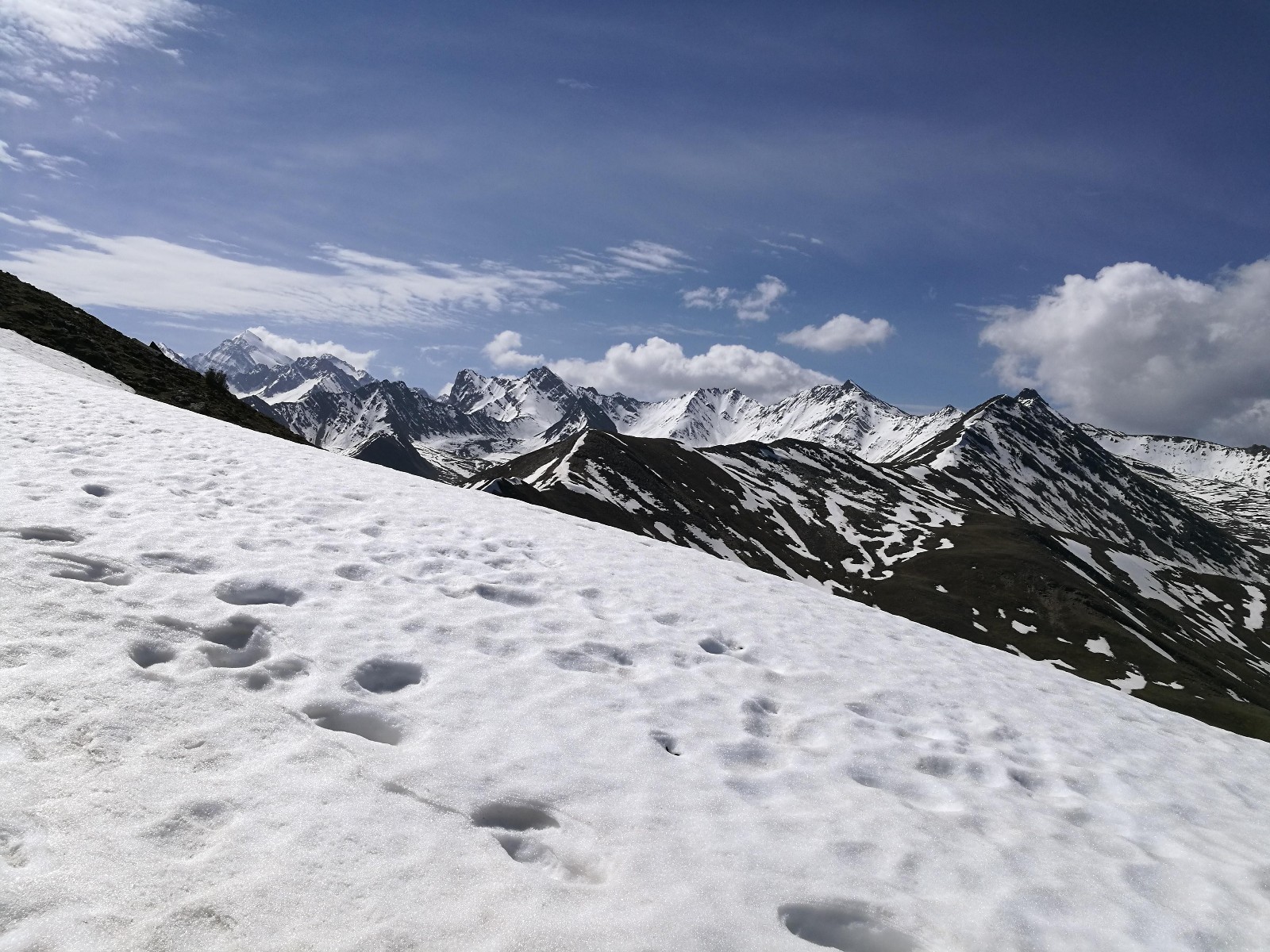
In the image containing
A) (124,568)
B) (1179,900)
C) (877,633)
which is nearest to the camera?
(1179,900)

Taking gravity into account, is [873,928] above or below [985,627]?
above

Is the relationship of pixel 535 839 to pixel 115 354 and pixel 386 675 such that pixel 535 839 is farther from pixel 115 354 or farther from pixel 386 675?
pixel 115 354

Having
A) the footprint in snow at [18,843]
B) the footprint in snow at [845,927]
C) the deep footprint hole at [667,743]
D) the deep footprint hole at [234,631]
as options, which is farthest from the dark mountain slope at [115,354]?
the footprint in snow at [845,927]

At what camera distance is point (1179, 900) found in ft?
18.3

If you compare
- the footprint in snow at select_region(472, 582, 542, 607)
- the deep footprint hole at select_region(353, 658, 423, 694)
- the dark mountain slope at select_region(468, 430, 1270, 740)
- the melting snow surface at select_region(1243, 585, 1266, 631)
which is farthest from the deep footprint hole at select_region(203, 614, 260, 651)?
the melting snow surface at select_region(1243, 585, 1266, 631)

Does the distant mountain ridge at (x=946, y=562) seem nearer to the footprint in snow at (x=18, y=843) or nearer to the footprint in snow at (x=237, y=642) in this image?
the footprint in snow at (x=237, y=642)

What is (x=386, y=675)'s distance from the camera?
6.61 metres

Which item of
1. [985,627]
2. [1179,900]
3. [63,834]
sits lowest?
[985,627]

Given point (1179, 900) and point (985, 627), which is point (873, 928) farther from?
point (985, 627)

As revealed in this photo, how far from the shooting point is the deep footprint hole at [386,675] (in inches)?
251

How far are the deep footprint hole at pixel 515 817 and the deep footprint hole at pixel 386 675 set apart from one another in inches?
76.3

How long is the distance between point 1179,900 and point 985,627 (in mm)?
111139

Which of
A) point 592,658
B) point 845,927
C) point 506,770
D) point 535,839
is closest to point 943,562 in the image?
point 592,658

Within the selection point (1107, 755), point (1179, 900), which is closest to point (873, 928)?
point (1179, 900)
